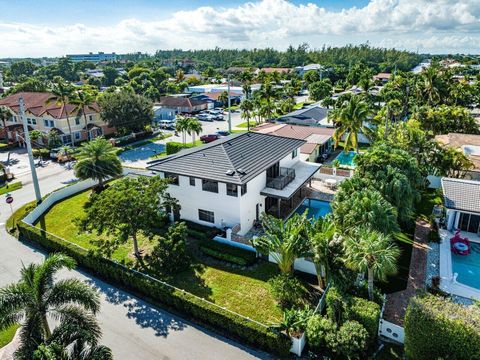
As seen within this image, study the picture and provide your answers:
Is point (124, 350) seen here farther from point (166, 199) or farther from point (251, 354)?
point (166, 199)

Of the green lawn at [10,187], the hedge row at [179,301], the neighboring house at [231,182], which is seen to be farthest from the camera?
the green lawn at [10,187]

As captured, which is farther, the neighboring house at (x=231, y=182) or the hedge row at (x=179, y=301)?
the neighboring house at (x=231, y=182)

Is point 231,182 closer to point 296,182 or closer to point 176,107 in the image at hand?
point 296,182

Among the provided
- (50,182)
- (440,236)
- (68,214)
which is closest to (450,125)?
(440,236)

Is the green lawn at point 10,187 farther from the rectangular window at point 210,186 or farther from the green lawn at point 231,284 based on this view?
the rectangular window at point 210,186

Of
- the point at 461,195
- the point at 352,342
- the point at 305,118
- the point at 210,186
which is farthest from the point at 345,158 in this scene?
the point at 352,342

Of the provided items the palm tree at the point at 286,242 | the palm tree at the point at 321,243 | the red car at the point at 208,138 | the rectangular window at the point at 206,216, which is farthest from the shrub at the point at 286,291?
the red car at the point at 208,138

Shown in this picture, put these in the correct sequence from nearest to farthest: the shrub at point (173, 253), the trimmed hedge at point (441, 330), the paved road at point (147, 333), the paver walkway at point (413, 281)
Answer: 1. the trimmed hedge at point (441, 330)
2. the paved road at point (147, 333)
3. the paver walkway at point (413, 281)
4. the shrub at point (173, 253)
